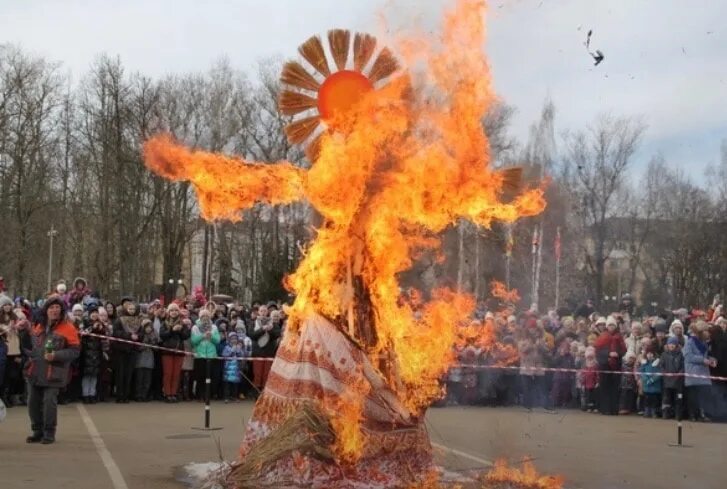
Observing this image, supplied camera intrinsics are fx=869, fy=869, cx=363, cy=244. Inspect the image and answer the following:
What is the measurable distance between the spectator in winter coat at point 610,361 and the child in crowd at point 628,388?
11 centimetres

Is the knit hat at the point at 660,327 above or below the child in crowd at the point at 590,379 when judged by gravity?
above

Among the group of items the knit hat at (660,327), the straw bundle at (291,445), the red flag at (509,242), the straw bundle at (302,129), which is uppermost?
the straw bundle at (302,129)

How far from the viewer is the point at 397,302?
7918 millimetres

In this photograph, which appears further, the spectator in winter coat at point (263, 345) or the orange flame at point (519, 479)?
the spectator in winter coat at point (263, 345)

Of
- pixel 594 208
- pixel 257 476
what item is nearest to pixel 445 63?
pixel 257 476

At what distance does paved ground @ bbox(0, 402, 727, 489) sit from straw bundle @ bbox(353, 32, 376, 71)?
417 cm

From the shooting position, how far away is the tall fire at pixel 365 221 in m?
7.29

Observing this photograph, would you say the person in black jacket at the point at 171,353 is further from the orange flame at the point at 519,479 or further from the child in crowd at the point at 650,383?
the orange flame at the point at 519,479

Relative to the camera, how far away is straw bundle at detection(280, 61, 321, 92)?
7.83m

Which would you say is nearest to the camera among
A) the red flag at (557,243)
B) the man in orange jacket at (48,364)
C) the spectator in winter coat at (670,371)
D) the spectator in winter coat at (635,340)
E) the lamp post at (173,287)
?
the man in orange jacket at (48,364)

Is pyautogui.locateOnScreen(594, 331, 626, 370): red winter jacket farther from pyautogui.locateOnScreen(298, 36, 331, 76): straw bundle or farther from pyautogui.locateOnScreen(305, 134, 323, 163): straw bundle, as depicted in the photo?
pyautogui.locateOnScreen(298, 36, 331, 76): straw bundle

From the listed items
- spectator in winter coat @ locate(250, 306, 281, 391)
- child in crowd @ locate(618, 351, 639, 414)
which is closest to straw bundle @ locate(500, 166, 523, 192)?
child in crowd @ locate(618, 351, 639, 414)

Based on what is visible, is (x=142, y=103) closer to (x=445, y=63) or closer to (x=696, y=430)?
(x=696, y=430)

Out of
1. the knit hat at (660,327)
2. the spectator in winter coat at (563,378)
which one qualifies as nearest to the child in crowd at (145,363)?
the spectator in winter coat at (563,378)
